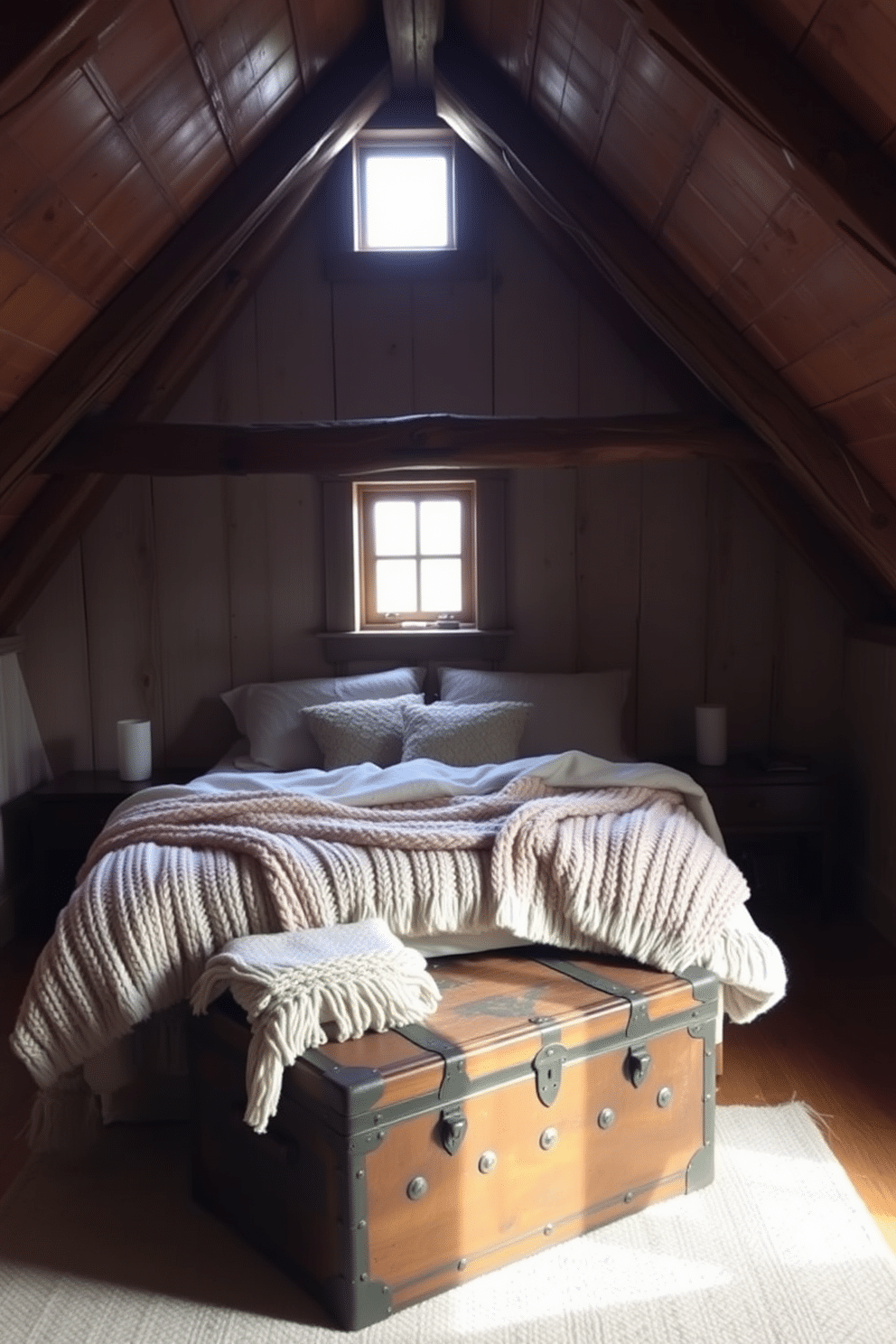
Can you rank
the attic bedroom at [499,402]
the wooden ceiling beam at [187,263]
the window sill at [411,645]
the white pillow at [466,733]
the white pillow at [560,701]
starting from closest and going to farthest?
1. the attic bedroom at [499,402]
2. the wooden ceiling beam at [187,263]
3. the white pillow at [466,733]
4. the white pillow at [560,701]
5. the window sill at [411,645]

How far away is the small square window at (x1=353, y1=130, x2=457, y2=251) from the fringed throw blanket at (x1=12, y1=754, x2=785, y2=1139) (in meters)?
2.38

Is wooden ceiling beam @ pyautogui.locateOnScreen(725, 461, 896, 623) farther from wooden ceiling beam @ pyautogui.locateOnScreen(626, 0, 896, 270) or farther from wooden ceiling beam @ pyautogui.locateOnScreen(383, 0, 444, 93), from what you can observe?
wooden ceiling beam @ pyautogui.locateOnScreen(626, 0, 896, 270)

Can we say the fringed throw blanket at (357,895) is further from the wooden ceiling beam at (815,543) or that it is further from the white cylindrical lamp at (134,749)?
the wooden ceiling beam at (815,543)

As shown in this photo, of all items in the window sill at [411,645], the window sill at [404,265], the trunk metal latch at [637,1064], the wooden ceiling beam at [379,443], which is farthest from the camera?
the window sill at [411,645]

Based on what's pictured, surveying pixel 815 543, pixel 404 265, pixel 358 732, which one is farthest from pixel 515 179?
pixel 358 732

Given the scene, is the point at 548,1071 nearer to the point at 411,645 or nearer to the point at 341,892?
the point at 341,892

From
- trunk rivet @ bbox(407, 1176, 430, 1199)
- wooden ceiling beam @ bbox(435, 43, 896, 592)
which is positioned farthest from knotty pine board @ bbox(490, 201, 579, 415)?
trunk rivet @ bbox(407, 1176, 430, 1199)

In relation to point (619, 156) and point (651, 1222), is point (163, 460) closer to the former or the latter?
point (619, 156)

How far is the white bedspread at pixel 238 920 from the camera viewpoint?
211 cm

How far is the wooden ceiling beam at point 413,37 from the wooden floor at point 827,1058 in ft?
9.38

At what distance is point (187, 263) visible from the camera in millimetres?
2834

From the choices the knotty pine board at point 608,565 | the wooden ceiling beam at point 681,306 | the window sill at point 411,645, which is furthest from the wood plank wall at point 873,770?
the window sill at point 411,645

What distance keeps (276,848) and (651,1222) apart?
1043 millimetres

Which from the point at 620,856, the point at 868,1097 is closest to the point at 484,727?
the point at 620,856
